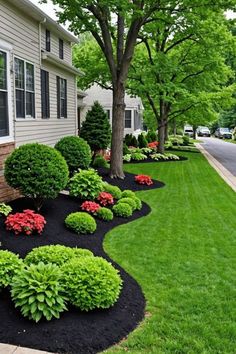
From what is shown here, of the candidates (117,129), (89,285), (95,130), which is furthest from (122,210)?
(95,130)

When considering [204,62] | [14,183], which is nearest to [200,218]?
[14,183]

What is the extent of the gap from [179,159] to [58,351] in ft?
64.8

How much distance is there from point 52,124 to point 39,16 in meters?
3.74

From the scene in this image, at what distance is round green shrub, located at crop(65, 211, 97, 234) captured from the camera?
23.4 feet

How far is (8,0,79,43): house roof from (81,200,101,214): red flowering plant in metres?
5.28

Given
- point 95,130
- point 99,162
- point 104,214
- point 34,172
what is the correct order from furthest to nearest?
point 95,130, point 99,162, point 104,214, point 34,172

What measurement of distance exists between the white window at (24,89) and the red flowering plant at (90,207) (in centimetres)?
332

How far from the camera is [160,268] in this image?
5871mm

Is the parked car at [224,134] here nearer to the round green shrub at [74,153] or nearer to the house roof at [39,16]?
the house roof at [39,16]

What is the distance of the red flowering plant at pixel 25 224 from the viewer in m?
6.25

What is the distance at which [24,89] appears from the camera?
1047cm

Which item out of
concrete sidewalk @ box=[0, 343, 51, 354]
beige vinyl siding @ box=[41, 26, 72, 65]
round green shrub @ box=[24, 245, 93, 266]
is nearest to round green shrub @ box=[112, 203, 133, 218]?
round green shrub @ box=[24, 245, 93, 266]

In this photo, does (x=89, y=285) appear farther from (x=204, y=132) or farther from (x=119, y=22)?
(x=204, y=132)

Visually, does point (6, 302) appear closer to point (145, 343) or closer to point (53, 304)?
point (53, 304)
